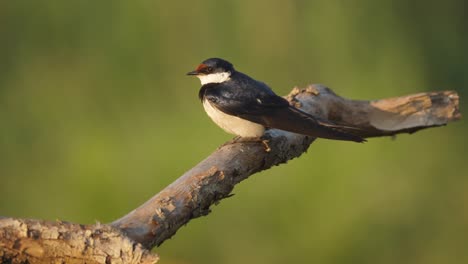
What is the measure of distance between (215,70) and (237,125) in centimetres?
27

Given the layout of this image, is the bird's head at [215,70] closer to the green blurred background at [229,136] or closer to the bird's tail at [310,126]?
the bird's tail at [310,126]

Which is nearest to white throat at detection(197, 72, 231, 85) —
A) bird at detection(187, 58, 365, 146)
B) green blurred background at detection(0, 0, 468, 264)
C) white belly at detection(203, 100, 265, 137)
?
bird at detection(187, 58, 365, 146)

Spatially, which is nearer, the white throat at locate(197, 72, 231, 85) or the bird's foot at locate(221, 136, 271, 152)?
the bird's foot at locate(221, 136, 271, 152)

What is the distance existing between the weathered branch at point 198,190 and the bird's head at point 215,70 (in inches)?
10.7

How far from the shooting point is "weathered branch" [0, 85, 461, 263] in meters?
1.67

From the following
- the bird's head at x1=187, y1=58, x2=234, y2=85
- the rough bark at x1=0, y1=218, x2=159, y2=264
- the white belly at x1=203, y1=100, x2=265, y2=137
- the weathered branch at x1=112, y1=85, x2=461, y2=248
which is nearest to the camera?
the rough bark at x1=0, y1=218, x2=159, y2=264

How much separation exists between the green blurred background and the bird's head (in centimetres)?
56

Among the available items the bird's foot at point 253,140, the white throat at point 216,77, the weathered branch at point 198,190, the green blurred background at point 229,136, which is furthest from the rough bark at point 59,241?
the green blurred background at point 229,136

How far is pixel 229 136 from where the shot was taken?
11.3ft

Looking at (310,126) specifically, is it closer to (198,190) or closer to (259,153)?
(259,153)

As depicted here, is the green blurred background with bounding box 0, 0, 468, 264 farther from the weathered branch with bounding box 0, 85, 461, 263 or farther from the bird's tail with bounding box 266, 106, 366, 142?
the bird's tail with bounding box 266, 106, 366, 142

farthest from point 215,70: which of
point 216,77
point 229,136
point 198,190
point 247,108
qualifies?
point 198,190

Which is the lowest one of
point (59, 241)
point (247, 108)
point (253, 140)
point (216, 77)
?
point (59, 241)

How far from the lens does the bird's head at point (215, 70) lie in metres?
2.84
